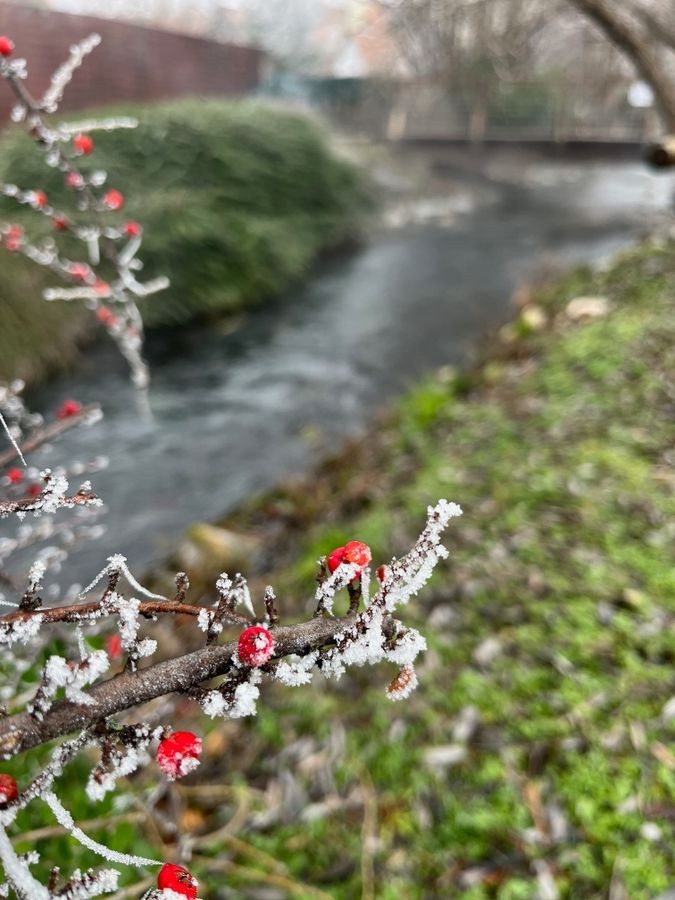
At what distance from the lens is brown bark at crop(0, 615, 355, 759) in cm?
59

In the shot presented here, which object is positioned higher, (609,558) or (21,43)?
(21,43)

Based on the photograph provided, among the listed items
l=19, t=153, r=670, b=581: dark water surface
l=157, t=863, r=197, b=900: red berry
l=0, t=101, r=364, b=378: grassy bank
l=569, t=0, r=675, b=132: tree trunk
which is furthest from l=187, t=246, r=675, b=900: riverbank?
l=569, t=0, r=675, b=132: tree trunk

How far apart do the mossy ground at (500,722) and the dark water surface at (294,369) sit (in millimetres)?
1600

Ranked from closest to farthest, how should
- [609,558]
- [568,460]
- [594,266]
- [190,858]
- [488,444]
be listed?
[190,858] → [609,558] → [568,460] → [488,444] → [594,266]

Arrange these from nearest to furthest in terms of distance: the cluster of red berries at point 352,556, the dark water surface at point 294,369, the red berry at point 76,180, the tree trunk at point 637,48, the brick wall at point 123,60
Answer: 1. the cluster of red berries at point 352,556
2. the red berry at point 76,180
3. the dark water surface at point 294,369
4. the tree trunk at point 637,48
5. the brick wall at point 123,60

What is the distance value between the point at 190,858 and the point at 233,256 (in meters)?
7.40

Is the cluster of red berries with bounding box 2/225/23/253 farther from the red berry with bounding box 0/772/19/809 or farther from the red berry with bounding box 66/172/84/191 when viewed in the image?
the red berry with bounding box 0/772/19/809

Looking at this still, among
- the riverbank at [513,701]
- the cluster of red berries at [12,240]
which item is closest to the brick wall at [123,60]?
the cluster of red berries at [12,240]

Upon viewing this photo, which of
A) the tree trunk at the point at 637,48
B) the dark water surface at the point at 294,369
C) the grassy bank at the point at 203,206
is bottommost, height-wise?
the dark water surface at the point at 294,369

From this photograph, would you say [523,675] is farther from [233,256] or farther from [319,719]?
[233,256]

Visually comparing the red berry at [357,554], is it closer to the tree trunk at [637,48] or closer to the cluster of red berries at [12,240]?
A: the cluster of red berries at [12,240]

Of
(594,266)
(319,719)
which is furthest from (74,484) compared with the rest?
(594,266)

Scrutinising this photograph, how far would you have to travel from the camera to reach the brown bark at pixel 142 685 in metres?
0.59

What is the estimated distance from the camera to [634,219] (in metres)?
12.3
